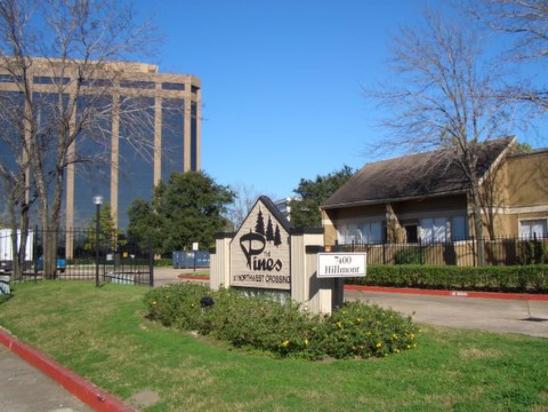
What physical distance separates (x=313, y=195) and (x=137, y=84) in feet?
145

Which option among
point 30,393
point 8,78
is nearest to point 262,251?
point 30,393

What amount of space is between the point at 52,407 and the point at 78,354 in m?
2.38

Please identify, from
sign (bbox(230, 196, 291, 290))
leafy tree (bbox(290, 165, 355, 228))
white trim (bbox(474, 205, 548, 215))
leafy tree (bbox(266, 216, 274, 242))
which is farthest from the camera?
leafy tree (bbox(290, 165, 355, 228))

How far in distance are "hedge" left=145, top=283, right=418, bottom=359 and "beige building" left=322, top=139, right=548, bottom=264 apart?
19906 millimetres

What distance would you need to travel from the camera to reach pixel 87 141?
28.7m

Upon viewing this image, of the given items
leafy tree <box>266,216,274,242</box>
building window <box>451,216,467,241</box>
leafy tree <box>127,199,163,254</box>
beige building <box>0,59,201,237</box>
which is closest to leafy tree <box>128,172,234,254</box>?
leafy tree <box>127,199,163,254</box>

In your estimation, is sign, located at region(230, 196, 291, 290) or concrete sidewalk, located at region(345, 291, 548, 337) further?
concrete sidewalk, located at region(345, 291, 548, 337)

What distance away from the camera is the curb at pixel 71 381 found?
7465 mm

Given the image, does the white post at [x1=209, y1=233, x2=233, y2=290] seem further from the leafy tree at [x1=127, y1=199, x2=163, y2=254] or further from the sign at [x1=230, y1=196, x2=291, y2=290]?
the leafy tree at [x1=127, y1=199, x2=163, y2=254]

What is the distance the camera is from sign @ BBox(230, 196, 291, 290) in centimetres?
1046

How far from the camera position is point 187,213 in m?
65.9

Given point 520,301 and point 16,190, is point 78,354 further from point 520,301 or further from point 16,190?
point 16,190

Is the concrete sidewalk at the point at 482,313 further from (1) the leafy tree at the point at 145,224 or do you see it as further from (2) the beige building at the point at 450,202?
(1) the leafy tree at the point at 145,224

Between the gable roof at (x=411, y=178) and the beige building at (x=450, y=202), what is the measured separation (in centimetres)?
4
